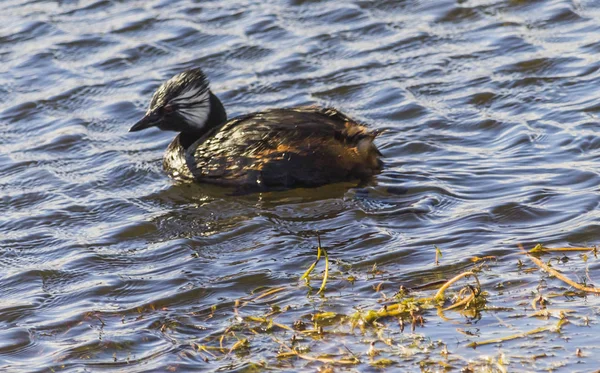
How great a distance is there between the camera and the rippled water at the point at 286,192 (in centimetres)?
549

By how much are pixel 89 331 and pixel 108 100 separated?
4.64 metres

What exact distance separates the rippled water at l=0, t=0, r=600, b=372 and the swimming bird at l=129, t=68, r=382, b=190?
126 mm

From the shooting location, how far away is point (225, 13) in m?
11.6

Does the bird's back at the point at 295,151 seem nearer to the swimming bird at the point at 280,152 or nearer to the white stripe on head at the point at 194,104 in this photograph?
the swimming bird at the point at 280,152

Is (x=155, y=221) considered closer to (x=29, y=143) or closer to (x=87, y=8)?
(x=29, y=143)

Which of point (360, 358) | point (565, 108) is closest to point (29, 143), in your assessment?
point (565, 108)

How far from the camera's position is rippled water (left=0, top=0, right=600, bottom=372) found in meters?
5.49

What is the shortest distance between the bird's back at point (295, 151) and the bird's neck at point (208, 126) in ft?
2.19

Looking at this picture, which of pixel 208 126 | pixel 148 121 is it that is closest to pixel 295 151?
pixel 208 126

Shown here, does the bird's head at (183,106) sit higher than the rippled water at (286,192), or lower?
higher

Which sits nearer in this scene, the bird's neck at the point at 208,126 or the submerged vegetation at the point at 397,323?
the submerged vegetation at the point at 397,323

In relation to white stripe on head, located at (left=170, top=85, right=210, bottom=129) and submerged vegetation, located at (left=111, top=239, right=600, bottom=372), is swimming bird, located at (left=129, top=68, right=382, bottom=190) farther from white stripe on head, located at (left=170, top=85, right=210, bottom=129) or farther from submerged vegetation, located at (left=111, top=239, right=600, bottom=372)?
submerged vegetation, located at (left=111, top=239, right=600, bottom=372)

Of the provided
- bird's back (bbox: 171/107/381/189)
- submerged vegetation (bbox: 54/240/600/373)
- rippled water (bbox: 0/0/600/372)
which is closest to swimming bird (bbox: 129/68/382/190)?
bird's back (bbox: 171/107/381/189)

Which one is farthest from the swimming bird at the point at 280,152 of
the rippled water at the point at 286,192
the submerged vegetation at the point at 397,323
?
the submerged vegetation at the point at 397,323
